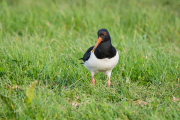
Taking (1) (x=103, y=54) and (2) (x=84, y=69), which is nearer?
(1) (x=103, y=54)

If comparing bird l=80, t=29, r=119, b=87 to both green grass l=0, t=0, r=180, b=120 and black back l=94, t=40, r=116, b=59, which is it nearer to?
black back l=94, t=40, r=116, b=59

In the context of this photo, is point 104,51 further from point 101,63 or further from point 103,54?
point 101,63

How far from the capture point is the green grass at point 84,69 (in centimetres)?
316

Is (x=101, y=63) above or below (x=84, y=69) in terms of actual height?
above

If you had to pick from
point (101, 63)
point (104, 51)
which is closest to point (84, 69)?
point (101, 63)

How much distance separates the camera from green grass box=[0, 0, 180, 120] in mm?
3160

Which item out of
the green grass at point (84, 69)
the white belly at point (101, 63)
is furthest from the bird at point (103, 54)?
the green grass at point (84, 69)

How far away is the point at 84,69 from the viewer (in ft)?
15.6

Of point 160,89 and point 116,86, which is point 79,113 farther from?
point 160,89

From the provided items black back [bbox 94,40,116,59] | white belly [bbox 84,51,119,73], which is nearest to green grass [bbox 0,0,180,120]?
white belly [bbox 84,51,119,73]

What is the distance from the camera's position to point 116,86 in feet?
13.3

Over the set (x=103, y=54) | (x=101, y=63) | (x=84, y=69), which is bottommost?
(x=84, y=69)

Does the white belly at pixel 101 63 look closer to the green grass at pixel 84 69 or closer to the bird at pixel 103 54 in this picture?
the bird at pixel 103 54

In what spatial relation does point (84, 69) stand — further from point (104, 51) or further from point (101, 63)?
point (104, 51)
